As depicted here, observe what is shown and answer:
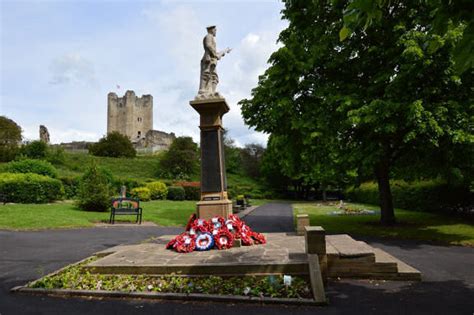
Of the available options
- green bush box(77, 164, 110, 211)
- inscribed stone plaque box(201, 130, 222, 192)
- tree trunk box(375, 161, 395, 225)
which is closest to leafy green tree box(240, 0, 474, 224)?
tree trunk box(375, 161, 395, 225)

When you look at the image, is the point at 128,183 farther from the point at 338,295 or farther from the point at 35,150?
the point at 338,295

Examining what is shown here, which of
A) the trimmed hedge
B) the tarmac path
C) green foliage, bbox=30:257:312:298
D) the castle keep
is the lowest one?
the tarmac path

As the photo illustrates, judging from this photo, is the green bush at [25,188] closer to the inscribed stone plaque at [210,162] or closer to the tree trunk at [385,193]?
the inscribed stone plaque at [210,162]

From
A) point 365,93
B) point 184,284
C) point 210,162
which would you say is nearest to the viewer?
point 184,284

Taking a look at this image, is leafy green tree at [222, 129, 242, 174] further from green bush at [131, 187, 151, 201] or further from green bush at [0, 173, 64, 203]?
green bush at [0, 173, 64, 203]

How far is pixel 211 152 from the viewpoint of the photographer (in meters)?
9.30

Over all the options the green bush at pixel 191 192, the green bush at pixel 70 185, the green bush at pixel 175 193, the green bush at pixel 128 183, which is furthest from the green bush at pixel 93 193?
the green bush at pixel 191 192

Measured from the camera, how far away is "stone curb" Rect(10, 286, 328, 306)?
191 inches

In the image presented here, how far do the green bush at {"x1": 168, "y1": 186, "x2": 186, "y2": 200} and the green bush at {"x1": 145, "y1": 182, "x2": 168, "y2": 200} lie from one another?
65 cm

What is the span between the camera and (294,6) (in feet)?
44.8

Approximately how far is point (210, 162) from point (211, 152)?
29 cm

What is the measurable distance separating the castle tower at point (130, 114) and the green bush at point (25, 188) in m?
60.0

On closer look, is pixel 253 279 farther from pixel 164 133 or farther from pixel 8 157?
pixel 164 133

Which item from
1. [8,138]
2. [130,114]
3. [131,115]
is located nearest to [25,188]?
[8,138]
